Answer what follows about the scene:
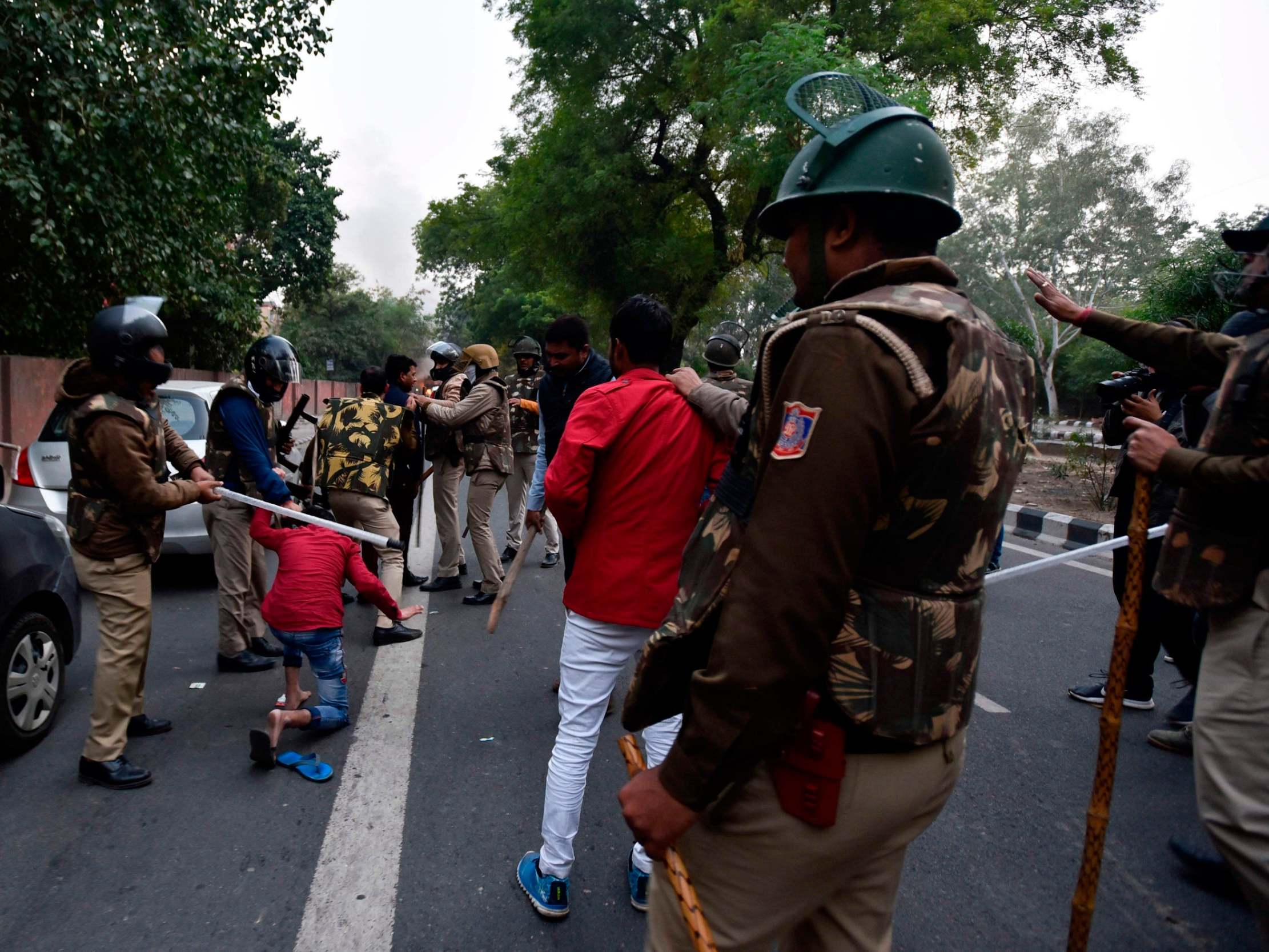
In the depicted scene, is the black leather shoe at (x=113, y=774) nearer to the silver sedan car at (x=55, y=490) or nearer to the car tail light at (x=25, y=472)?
the silver sedan car at (x=55, y=490)

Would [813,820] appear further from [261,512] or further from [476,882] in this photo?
[261,512]

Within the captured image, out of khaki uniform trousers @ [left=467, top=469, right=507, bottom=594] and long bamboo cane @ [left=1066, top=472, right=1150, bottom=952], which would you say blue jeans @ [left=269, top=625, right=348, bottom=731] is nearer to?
khaki uniform trousers @ [left=467, top=469, right=507, bottom=594]

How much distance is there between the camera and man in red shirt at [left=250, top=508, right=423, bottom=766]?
3594mm

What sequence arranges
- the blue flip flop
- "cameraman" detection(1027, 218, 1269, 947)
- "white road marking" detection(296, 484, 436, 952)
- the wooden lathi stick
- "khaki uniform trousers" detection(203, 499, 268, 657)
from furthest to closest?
"khaki uniform trousers" detection(203, 499, 268, 657) → the blue flip flop → the wooden lathi stick → "white road marking" detection(296, 484, 436, 952) → "cameraman" detection(1027, 218, 1269, 947)

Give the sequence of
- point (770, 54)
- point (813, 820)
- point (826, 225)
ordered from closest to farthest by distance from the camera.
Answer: point (813, 820) → point (826, 225) → point (770, 54)

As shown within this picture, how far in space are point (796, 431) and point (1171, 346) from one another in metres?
2.11

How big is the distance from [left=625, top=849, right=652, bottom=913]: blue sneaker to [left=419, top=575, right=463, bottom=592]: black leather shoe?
4.08 meters

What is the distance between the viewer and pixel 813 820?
1233mm

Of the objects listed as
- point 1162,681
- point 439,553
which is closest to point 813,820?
point 1162,681

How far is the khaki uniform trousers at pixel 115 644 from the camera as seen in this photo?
3.29m

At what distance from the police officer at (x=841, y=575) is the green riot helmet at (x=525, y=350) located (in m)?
5.74

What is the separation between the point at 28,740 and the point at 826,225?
→ 379 cm

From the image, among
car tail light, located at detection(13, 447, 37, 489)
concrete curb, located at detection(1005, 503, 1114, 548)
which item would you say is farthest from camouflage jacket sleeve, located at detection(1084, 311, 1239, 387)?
concrete curb, located at detection(1005, 503, 1114, 548)

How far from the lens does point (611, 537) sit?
255 cm
